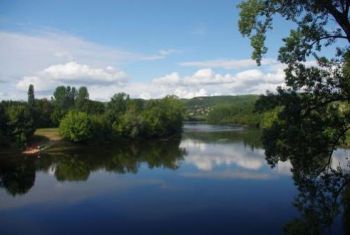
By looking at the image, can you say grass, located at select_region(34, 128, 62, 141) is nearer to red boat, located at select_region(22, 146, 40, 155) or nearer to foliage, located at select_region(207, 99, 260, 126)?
red boat, located at select_region(22, 146, 40, 155)

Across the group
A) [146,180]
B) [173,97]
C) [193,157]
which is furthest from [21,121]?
[173,97]

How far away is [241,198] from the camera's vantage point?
32.2 metres

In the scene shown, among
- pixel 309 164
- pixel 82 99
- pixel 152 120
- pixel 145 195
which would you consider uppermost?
pixel 82 99

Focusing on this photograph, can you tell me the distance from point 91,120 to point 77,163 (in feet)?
76.5

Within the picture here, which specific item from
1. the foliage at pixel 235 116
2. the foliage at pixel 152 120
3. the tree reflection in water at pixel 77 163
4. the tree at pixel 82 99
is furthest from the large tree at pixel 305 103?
the foliage at pixel 235 116

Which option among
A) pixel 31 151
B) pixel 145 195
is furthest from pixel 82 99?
pixel 145 195

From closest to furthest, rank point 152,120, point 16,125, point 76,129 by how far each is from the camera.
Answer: point 16,125, point 76,129, point 152,120

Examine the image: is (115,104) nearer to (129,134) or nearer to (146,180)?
(129,134)

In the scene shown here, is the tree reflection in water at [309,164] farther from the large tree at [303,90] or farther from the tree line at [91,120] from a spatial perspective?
the tree line at [91,120]

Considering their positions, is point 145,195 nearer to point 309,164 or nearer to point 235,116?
point 309,164

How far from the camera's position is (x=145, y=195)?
112 feet

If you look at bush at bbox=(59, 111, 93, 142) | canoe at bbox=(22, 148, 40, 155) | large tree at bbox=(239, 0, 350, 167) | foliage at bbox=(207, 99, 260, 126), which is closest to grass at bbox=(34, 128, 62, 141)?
bush at bbox=(59, 111, 93, 142)

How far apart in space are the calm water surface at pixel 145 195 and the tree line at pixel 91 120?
380 inches

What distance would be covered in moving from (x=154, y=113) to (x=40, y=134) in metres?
31.7
